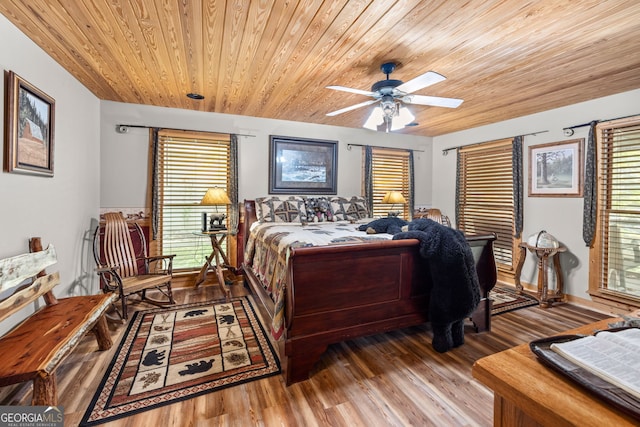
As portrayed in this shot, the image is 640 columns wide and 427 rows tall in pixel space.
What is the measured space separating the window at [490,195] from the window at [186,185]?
3964 mm

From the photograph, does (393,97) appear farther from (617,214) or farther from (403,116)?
(617,214)

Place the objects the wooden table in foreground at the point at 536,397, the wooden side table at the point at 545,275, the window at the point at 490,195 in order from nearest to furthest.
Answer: the wooden table in foreground at the point at 536,397
the wooden side table at the point at 545,275
the window at the point at 490,195

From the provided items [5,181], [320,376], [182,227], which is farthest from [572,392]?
[182,227]

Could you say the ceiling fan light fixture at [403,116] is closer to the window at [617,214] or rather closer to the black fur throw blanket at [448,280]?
the black fur throw blanket at [448,280]

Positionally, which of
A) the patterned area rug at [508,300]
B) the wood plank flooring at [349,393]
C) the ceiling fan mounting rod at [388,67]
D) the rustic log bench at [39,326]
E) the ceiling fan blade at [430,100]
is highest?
the ceiling fan mounting rod at [388,67]

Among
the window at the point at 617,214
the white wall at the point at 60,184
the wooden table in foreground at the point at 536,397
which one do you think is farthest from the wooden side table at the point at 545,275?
the white wall at the point at 60,184

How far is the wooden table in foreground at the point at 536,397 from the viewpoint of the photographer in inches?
21.7

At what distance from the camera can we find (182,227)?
4098mm

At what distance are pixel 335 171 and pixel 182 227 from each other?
2.51m

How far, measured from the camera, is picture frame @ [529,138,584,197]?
11.7 ft

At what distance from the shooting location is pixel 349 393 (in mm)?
1927

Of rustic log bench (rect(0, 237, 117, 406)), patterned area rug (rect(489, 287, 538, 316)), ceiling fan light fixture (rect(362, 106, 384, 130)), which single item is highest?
ceiling fan light fixture (rect(362, 106, 384, 130))

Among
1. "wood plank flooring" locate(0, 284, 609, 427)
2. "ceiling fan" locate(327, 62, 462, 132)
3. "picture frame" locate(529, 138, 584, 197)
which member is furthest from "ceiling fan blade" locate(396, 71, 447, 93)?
"picture frame" locate(529, 138, 584, 197)

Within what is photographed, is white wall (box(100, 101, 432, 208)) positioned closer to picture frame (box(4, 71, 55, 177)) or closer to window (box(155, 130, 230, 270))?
window (box(155, 130, 230, 270))
